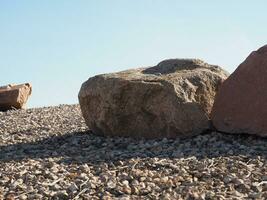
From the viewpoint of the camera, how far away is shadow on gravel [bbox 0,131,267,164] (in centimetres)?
684

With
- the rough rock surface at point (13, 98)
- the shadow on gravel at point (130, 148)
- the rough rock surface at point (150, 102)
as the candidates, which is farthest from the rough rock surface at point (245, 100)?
the rough rock surface at point (13, 98)

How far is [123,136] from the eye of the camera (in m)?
8.42

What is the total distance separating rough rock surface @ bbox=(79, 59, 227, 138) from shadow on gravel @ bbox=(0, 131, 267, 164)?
0.81 feet

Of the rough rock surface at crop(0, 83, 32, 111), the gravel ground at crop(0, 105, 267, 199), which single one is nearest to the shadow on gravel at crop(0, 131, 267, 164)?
the gravel ground at crop(0, 105, 267, 199)

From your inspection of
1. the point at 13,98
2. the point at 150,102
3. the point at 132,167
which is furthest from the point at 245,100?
the point at 13,98

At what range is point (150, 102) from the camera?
823cm

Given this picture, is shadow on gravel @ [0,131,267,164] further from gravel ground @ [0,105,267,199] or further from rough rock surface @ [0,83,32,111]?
rough rock surface @ [0,83,32,111]

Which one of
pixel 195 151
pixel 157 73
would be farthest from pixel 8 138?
pixel 195 151

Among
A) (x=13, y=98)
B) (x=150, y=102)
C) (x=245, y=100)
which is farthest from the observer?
(x=13, y=98)

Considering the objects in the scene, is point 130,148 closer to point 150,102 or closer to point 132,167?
point 150,102

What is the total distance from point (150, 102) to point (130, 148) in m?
1.04

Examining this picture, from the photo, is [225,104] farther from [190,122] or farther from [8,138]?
[8,138]

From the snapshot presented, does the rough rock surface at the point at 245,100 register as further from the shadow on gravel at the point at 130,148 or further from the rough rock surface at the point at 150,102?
the rough rock surface at the point at 150,102

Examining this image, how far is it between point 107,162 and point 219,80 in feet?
10.4
